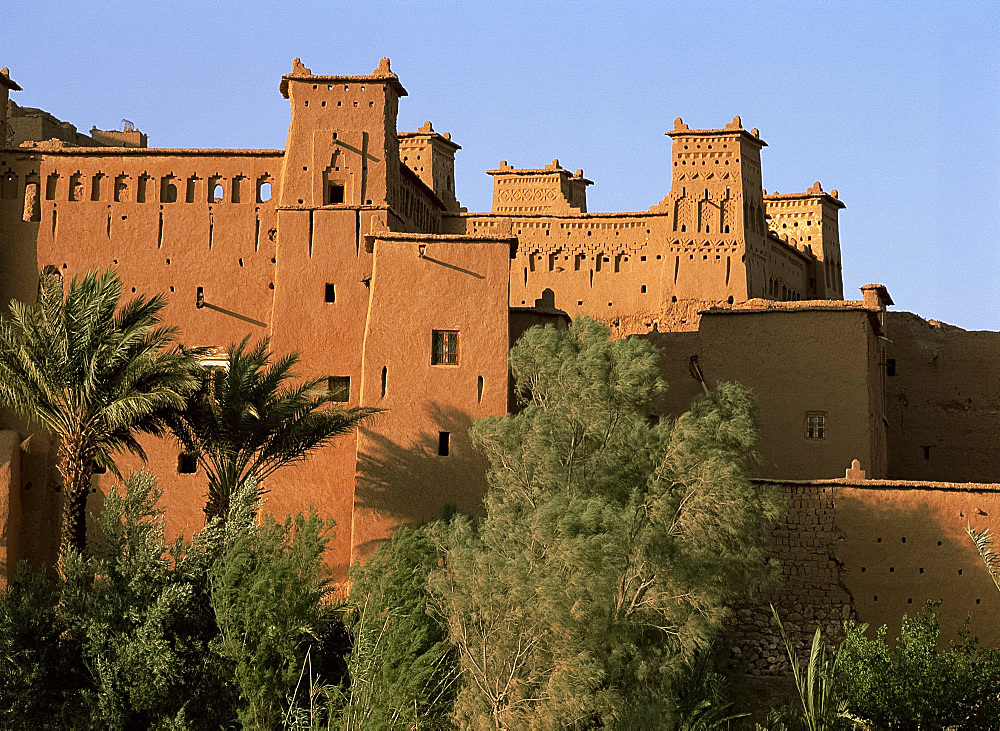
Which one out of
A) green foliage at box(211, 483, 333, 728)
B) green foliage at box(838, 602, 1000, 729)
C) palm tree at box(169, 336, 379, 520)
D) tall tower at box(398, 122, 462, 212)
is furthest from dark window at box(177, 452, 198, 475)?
tall tower at box(398, 122, 462, 212)

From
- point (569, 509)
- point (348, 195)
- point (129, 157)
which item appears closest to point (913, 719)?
point (569, 509)

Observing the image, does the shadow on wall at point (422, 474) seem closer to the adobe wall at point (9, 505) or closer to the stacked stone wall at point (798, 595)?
the stacked stone wall at point (798, 595)

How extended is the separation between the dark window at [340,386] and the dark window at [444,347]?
8.50 feet

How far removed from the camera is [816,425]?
28391 mm

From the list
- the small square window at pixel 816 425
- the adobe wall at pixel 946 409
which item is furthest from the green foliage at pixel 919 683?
the adobe wall at pixel 946 409

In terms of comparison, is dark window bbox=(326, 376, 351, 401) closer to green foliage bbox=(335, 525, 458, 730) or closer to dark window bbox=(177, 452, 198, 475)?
dark window bbox=(177, 452, 198, 475)

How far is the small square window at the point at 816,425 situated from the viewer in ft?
93.0

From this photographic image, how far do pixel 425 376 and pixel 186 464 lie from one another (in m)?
5.83

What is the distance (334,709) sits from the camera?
2005 cm

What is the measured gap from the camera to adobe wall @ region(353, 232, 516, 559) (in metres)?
26.0

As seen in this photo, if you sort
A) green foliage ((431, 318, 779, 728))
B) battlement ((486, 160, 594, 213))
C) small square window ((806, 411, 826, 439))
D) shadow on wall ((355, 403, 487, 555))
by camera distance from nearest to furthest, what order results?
green foliage ((431, 318, 779, 728))
shadow on wall ((355, 403, 487, 555))
small square window ((806, 411, 826, 439))
battlement ((486, 160, 594, 213))

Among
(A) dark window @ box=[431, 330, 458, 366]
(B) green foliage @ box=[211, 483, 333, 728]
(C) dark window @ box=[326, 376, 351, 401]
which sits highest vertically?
(A) dark window @ box=[431, 330, 458, 366]

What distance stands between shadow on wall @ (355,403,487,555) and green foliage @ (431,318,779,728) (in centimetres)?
146

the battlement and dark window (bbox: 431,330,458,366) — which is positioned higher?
the battlement
